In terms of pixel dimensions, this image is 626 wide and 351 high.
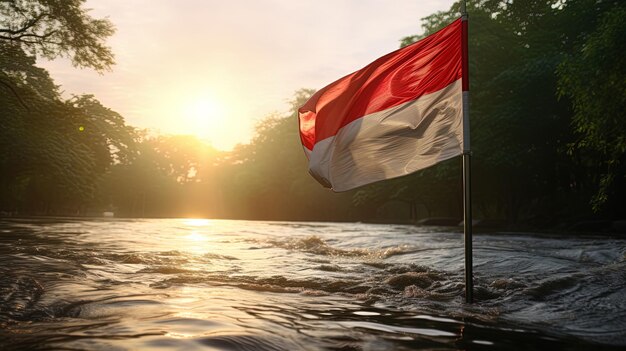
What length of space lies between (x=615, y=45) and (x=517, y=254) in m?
8.48

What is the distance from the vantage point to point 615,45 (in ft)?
47.8

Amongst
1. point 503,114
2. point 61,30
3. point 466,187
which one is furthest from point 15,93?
point 466,187

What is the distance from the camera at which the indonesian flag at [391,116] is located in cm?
561

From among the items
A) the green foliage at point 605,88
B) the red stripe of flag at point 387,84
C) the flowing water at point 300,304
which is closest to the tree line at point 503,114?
the green foliage at point 605,88

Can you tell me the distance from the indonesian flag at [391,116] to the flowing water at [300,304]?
1.51 metres

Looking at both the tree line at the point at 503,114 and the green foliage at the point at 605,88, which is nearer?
the green foliage at the point at 605,88

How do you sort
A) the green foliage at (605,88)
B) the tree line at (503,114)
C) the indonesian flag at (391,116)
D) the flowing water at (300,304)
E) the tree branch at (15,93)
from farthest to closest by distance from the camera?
1. the tree branch at (15,93)
2. the tree line at (503,114)
3. the green foliage at (605,88)
4. the indonesian flag at (391,116)
5. the flowing water at (300,304)

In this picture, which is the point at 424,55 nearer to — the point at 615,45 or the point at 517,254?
the point at 517,254

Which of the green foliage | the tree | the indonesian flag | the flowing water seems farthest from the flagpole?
the tree

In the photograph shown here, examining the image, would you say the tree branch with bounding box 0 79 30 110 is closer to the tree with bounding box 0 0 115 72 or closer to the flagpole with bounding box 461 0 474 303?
the tree with bounding box 0 0 115 72

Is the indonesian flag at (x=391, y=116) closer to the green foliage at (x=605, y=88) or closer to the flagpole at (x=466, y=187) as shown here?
the flagpole at (x=466, y=187)

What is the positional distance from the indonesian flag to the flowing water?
59.3 inches

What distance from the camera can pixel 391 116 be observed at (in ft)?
20.2

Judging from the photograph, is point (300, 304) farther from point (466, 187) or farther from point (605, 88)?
point (605, 88)
